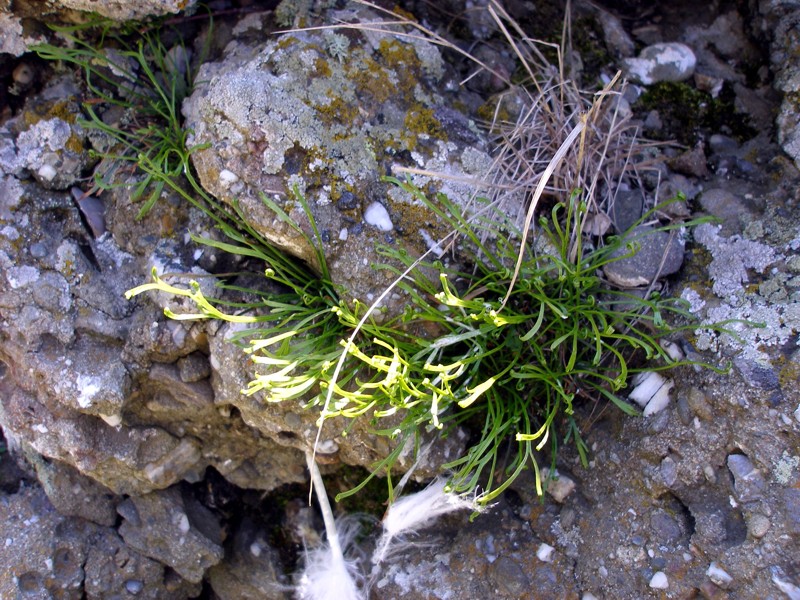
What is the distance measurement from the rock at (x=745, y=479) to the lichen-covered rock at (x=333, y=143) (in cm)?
110

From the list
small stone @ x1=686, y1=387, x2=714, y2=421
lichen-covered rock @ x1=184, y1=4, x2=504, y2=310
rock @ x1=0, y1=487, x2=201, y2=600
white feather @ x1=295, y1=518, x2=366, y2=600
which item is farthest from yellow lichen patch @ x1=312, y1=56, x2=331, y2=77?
rock @ x1=0, y1=487, x2=201, y2=600

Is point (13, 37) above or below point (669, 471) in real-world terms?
above

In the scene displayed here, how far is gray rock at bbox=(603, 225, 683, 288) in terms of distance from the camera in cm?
231

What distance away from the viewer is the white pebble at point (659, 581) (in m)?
2.08

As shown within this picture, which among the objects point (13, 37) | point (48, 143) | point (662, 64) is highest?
point (13, 37)

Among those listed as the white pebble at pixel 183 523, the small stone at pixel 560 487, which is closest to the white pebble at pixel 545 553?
the small stone at pixel 560 487

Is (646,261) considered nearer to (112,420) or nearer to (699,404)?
(699,404)

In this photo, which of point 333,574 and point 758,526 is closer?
point 758,526

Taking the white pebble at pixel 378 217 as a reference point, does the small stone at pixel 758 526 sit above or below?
below

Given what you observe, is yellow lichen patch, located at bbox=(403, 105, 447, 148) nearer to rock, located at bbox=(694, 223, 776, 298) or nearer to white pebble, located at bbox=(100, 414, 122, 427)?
rock, located at bbox=(694, 223, 776, 298)

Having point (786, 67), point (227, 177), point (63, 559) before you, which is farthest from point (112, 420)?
point (786, 67)

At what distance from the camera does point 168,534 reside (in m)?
2.63

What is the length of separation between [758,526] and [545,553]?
64cm

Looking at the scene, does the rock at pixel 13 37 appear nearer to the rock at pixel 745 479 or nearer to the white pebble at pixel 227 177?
the white pebble at pixel 227 177
